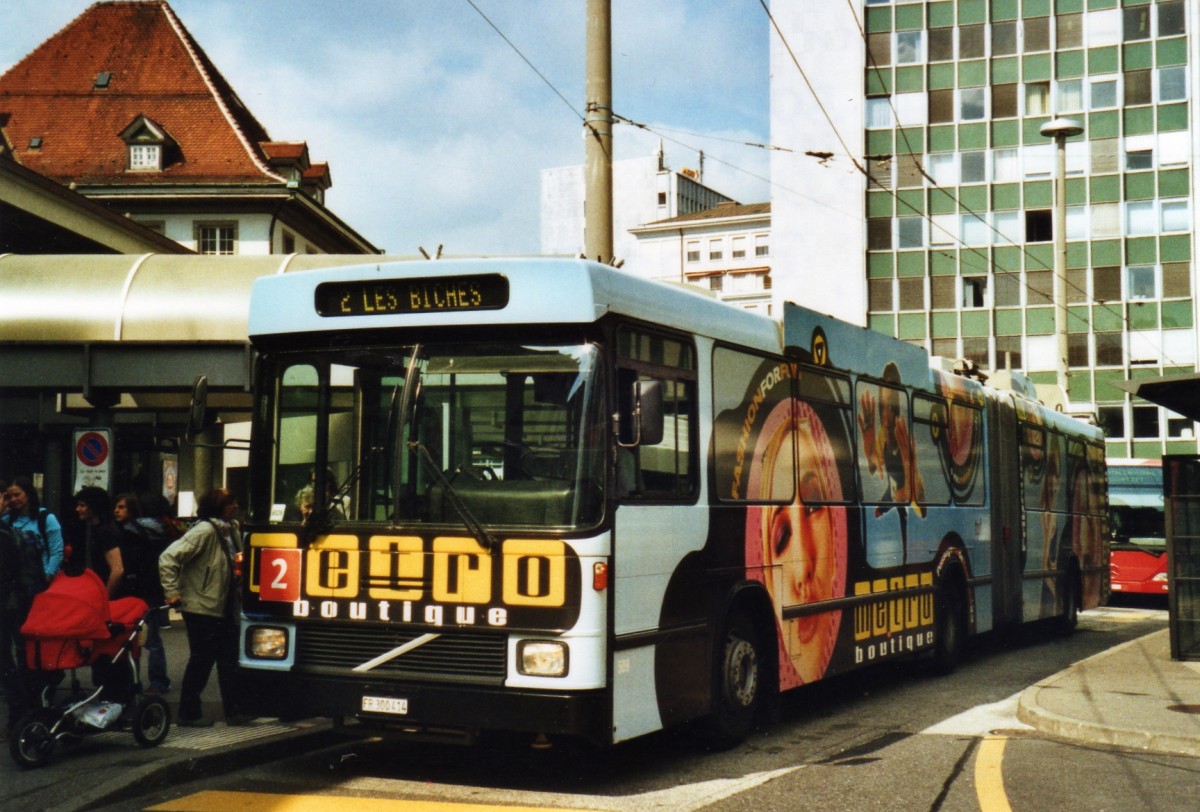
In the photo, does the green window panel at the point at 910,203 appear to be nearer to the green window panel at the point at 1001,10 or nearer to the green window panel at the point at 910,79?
the green window panel at the point at 910,79

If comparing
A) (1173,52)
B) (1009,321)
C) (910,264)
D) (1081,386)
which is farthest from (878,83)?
(1081,386)

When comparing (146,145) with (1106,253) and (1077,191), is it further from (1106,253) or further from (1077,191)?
(1106,253)

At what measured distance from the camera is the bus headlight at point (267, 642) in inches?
326

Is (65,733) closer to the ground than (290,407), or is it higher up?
closer to the ground

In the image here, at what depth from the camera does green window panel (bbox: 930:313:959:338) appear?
55719mm

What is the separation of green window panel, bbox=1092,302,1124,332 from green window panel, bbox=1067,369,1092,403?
1755 mm

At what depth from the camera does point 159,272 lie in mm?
16203

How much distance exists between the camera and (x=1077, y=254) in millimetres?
53906

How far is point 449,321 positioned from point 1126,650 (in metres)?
10.5

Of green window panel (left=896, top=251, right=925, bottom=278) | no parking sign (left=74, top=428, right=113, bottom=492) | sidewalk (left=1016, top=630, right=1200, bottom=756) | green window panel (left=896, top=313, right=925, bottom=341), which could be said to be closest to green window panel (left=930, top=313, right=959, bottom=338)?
green window panel (left=896, top=313, right=925, bottom=341)

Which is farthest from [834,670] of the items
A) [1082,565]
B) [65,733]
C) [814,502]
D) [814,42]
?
[814,42]

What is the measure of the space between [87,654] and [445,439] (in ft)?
8.86

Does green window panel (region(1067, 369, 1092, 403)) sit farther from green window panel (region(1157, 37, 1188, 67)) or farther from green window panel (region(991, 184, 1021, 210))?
green window panel (region(1157, 37, 1188, 67))

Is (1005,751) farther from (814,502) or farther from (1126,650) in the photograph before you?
(1126,650)
